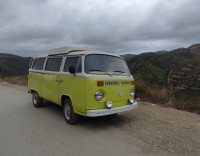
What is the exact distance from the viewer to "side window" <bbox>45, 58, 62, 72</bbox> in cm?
550

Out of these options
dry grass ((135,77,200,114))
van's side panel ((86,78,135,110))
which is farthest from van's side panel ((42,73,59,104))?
dry grass ((135,77,200,114))

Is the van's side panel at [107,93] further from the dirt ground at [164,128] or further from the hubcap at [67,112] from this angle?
the hubcap at [67,112]

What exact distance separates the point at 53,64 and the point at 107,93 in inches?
99.4

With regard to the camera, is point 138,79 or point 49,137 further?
point 138,79

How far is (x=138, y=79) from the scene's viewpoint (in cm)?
920

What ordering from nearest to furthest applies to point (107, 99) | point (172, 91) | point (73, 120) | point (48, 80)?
point (107, 99) → point (73, 120) → point (48, 80) → point (172, 91)

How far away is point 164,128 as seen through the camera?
4508 millimetres

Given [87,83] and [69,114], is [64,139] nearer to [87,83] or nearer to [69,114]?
[69,114]

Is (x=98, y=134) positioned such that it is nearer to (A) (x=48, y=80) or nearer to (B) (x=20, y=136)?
(B) (x=20, y=136)

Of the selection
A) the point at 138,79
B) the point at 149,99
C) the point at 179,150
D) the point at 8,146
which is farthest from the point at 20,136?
the point at 138,79

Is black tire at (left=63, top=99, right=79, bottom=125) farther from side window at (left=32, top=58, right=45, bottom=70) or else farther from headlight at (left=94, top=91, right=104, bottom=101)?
A: side window at (left=32, top=58, right=45, bottom=70)

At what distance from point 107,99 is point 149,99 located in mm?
4523

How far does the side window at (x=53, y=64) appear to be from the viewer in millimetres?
5496

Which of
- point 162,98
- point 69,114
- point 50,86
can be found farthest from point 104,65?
point 162,98
